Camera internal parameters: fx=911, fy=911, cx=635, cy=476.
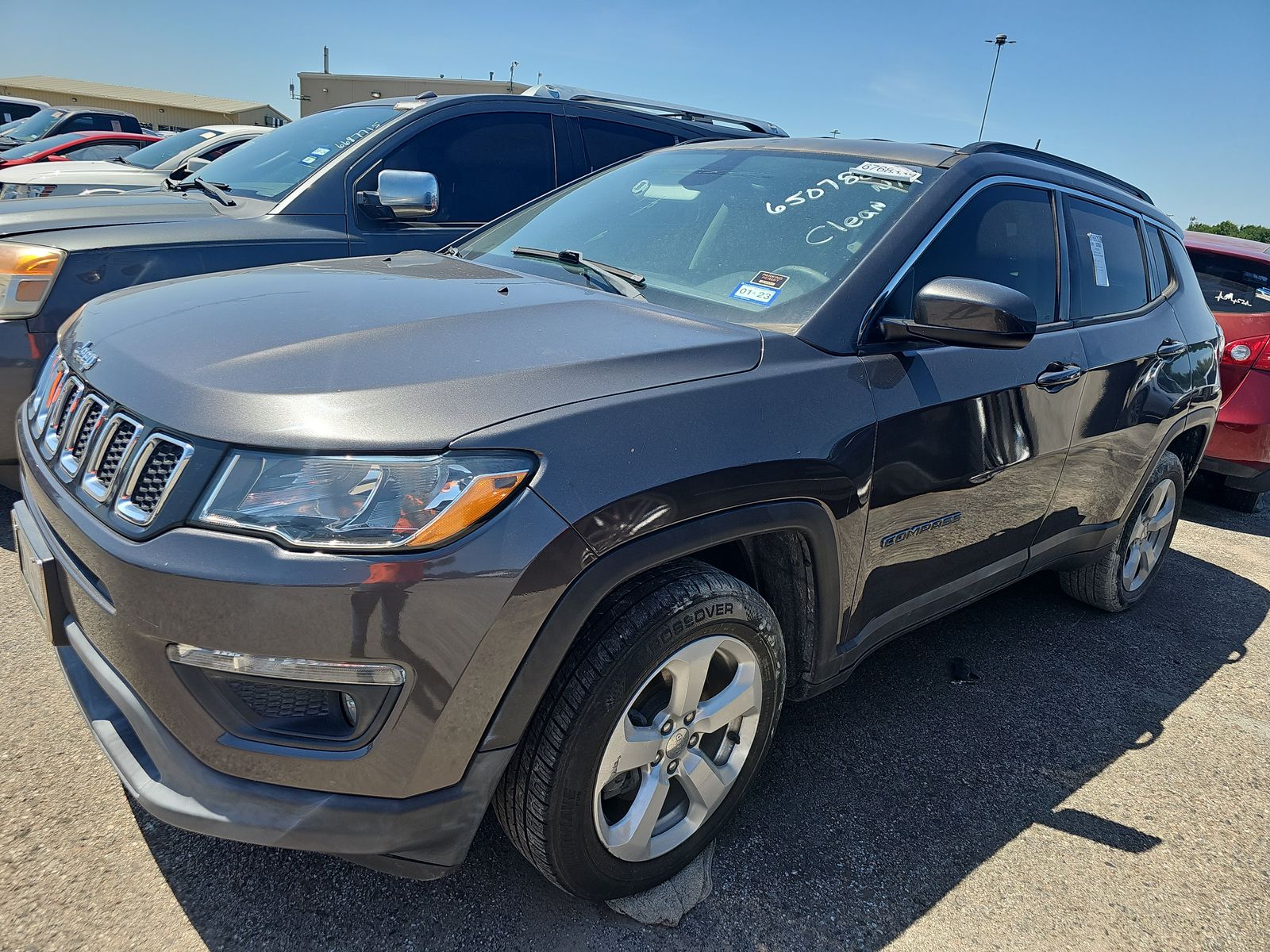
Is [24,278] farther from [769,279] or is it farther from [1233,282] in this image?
[1233,282]

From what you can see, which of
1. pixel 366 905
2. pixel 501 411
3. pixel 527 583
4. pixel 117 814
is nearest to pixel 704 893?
pixel 366 905

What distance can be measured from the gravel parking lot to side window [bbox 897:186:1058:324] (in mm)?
1324

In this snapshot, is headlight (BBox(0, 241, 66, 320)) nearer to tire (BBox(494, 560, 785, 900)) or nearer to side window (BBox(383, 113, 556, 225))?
side window (BBox(383, 113, 556, 225))

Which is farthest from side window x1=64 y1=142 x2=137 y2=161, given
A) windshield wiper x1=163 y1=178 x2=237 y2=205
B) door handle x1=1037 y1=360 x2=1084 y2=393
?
door handle x1=1037 y1=360 x2=1084 y2=393

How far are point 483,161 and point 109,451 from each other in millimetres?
3361

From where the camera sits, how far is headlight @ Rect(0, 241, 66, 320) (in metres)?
3.27

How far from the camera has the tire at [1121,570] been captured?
3709 mm

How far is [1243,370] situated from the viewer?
5105 millimetres

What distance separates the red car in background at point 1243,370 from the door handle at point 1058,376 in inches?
111

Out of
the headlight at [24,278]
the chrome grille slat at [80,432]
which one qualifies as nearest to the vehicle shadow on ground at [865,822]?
the chrome grille slat at [80,432]

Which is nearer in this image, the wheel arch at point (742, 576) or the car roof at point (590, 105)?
the wheel arch at point (742, 576)

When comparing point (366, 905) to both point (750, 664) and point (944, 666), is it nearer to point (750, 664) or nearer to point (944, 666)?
point (750, 664)

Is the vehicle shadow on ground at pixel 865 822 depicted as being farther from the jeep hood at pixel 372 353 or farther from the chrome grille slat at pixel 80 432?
the jeep hood at pixel 372 353

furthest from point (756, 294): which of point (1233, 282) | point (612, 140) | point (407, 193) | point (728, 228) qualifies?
point (1233, 282)
